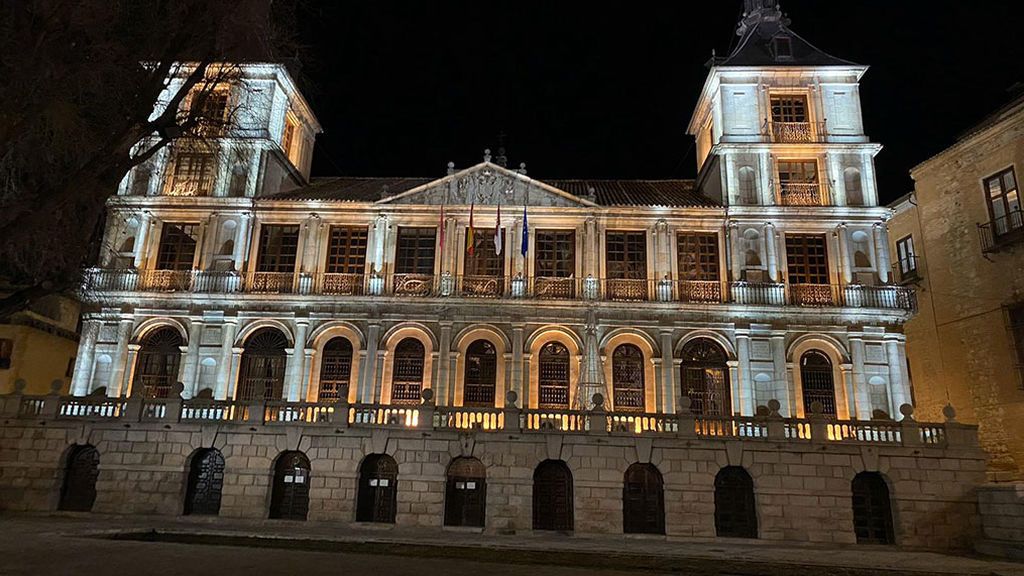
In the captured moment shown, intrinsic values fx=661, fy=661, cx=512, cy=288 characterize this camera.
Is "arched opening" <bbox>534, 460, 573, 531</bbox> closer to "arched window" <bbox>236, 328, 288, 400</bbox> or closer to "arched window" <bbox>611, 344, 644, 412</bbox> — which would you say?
"arched window" <bbox>611, 344, 644, 412</bbox>

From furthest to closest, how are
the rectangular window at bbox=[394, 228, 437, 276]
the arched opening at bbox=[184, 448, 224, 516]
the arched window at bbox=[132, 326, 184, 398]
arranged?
the rectangular window at bbox=[394, 228, 437, 276]
the arched window at bbox=[132, 326, 184, 398]
the arched opening at bbox=[184, 448, 224, 516]

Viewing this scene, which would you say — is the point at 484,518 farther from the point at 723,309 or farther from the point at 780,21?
the point at 780,21

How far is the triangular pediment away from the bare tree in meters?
15.1

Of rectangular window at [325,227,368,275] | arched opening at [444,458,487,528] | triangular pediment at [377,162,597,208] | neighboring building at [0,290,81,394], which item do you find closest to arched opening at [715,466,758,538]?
arched opening at [444,458,487,528]

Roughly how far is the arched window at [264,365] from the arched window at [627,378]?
1345cm

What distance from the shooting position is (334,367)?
2727 centimetres

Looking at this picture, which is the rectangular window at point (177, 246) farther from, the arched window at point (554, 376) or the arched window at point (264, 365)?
the arched window at point (554, 376)

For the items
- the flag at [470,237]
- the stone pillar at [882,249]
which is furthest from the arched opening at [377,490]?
the stone pillar at [882,249]

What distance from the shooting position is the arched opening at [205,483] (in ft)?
69.5

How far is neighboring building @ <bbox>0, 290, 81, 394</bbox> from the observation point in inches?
1182

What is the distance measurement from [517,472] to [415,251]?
38.5ft

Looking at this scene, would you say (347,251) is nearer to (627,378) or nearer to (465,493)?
(465,493)

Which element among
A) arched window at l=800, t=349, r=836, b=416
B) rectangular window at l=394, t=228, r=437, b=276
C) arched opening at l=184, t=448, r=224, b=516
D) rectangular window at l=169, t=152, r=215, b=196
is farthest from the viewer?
rectangular window at l=169, t=152, r=215, b=196

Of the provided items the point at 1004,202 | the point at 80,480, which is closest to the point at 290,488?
the point at 80,480
